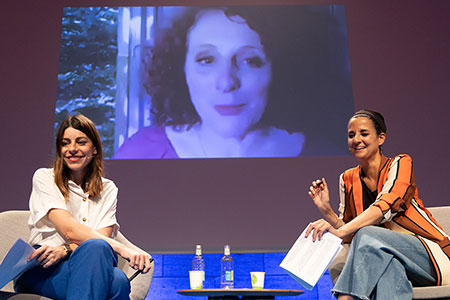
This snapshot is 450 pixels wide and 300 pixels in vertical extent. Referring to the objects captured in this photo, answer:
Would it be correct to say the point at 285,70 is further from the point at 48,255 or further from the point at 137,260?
the point at 48,255

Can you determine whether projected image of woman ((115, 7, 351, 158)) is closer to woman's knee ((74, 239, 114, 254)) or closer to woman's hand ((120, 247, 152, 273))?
woman's hand ((120, 247, 152, 273))

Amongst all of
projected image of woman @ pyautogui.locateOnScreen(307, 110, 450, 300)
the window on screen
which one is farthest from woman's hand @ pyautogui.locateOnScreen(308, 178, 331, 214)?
the window on screen

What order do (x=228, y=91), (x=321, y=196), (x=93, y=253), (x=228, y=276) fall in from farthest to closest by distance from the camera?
(x=228, y=91) < (x=228, y=276) < (x=321, y=196) < (x=93, y=253)

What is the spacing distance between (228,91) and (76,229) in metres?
1.95

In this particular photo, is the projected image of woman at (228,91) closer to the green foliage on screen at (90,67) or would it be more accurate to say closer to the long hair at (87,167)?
the green foliage on screen at (90,67)

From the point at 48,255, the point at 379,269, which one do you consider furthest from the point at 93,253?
the point at 379,269

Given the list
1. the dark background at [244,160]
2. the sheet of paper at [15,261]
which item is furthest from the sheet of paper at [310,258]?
the dark background at [244,160]

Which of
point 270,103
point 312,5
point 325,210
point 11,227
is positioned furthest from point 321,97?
point 11,227

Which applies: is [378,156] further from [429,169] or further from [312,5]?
[312,5]

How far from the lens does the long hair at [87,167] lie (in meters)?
2.10

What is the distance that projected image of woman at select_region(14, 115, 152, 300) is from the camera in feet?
5.49

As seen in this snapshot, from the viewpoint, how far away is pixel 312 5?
3.84 meters

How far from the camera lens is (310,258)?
75.7 inches

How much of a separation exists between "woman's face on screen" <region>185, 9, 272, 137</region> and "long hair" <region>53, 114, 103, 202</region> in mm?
1414
